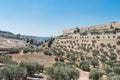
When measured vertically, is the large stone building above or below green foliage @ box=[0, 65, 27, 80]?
above

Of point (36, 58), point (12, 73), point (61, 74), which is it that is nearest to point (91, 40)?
point (36, 58)

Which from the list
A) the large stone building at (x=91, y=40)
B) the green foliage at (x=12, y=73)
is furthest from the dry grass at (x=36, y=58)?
the green foliage at (x=12, y=73)

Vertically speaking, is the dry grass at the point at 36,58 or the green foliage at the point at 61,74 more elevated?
the dry grass at the point at 36,58

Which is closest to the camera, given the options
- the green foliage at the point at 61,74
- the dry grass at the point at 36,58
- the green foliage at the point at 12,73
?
the green foliage at the point at 12,73

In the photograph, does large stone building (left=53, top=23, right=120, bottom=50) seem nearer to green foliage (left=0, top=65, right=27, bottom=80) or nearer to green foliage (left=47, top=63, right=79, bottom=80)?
green foliage (left=47, top=63, right=79, bottom=80)

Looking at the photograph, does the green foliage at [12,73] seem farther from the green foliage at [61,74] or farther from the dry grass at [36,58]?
the dry grass at [36,58]

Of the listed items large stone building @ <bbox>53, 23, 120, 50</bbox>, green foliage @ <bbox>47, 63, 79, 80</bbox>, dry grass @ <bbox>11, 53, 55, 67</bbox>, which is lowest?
green foliage @ <bbox>47, 63, 79, 80</bbox>

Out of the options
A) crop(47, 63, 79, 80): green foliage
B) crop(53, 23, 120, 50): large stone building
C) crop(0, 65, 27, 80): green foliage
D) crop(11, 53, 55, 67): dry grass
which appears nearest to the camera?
crop(0, 65, 27, 80): green foliage

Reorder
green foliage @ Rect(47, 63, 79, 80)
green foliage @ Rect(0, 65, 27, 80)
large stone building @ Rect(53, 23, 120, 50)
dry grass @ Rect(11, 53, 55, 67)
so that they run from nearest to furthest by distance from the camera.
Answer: green foliage @ Rect(0, 65, 27, 80) < green foliage @ Rect(47, 63, 79, 80) < dry grass @ Rect(11, 53, 55, 67) < large stone building @ Rect(53, 23, 120, 50)

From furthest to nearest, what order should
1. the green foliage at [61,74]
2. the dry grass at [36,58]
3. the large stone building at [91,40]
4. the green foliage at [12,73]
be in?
the large stone building at [91,40]
the dry grass at [36,58]
the green foliage at [61,74]
the green foliage at [12,73]

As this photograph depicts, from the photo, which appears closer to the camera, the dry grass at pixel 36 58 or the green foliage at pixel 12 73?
the green foliage at pixel 12 73

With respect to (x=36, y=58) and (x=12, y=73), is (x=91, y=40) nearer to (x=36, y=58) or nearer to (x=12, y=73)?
(x=36, y=58)

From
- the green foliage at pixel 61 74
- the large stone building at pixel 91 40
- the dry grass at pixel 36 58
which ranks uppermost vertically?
the large stone building at pixel 91 40

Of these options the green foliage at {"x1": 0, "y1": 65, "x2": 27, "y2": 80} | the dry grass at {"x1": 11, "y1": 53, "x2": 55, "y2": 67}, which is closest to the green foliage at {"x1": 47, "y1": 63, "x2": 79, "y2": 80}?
the green foliage at {"x1": 0, "y1": 65, "x2": 27, "y2": 80}
